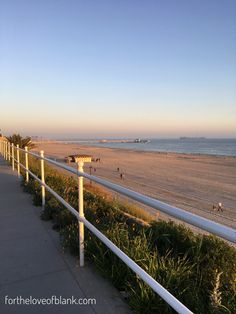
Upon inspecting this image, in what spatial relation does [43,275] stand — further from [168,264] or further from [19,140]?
[19,140]

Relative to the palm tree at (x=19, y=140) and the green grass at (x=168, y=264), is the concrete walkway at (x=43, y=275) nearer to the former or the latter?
the green grass at (x=168, y=264)

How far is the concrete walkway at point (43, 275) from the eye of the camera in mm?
3105

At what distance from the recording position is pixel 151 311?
9.39 ft

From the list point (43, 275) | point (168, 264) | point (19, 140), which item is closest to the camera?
point (168, 264)

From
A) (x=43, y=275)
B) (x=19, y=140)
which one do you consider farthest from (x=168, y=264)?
(x=19, y=140)

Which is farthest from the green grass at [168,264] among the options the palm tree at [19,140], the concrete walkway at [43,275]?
the palm tree at [19,140]

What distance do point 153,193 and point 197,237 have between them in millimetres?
12424

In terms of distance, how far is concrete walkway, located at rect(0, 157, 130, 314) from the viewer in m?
3.11

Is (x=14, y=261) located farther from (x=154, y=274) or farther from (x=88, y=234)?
(x=154, y=274)

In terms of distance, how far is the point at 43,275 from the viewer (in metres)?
3.75

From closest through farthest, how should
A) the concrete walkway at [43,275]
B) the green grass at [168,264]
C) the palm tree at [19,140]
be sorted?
the green grass at [168,264] → the concrete walkway at [43,275] → the palm tree at [19,140]

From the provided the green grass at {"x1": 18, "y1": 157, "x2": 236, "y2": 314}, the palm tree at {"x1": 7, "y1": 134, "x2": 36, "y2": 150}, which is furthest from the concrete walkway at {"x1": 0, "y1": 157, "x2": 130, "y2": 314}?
the palm tree at {"x1": 7, "y1": 134, "x2": 36, "y2": 150}

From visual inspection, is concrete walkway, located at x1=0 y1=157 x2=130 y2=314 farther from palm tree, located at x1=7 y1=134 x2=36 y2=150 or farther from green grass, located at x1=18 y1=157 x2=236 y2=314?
palm tree, located at x1=7 y1=134 x2=36 y2=150

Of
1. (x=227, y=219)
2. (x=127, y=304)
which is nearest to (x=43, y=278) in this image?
(x=127, y=304)
